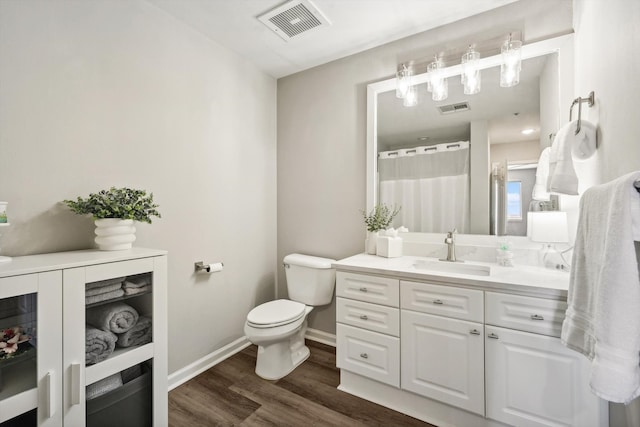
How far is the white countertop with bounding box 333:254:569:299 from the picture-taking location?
52.4 inches

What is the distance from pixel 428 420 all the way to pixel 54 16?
2923 mm

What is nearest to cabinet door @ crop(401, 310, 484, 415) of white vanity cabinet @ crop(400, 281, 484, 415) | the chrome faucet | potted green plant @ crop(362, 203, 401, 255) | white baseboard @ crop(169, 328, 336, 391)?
white vanity cabinet @ crop(400, 281, 484, 415)

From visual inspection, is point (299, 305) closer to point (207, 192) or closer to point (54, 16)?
point (207, 192)

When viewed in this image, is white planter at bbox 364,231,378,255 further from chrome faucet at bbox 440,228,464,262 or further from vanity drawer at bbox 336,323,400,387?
vanity drawer at bbox 336,323,400,387

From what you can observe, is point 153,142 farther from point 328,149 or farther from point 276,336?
point 276,336

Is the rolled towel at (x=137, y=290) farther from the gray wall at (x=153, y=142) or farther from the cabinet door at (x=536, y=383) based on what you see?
the cabinet door at (x=536, y=383)

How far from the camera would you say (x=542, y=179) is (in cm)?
174

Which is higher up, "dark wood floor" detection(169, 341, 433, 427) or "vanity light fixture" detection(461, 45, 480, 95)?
"vanity light fixture" detection(461, 45, 480, 95)

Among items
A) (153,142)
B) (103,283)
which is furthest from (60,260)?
(153,142)

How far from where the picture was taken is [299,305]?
7.39 feet

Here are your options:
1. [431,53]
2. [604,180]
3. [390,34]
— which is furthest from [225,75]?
[604,180]

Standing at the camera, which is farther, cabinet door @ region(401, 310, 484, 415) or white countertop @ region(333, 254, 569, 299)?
cabinet door @ region(401, 310, 484, 415)

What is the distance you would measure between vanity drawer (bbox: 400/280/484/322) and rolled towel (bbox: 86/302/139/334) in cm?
142

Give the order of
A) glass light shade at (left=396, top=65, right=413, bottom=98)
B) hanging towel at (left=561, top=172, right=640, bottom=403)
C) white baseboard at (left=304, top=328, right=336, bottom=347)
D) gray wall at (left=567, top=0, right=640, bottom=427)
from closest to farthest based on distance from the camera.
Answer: hanging towel at (left=561, top=172, right=640, bottom=403)
gray wall at (left=567, top=0, right=640, bottom=427)
glass light shade at (left=396, top=65, right=413, bottom=98)
white baseboard at (left=304, top=328, right=336, bottom=347)
